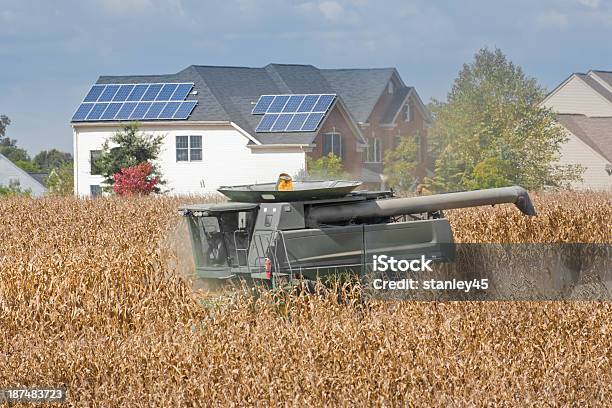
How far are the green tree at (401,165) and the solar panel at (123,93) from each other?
590 inches

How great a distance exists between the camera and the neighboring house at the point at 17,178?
76.6 meters

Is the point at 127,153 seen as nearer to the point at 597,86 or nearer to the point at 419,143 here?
the point at 419,143

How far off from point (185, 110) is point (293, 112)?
534 centimetres

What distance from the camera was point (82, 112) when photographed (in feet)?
176

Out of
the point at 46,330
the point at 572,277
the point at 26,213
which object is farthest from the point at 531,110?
the point at 46,330

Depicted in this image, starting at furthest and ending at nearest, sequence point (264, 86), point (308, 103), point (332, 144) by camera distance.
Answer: point (264, 86), point (332, 144), point (308, 103)

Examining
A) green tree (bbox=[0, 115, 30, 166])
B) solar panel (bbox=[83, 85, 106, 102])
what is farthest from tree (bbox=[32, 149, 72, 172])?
solar panel (bbox=[83, 85, 106, 102])

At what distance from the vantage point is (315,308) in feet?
34.2

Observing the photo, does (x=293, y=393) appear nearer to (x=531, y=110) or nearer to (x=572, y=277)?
(x=572, y=277)

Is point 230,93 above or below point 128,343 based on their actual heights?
above

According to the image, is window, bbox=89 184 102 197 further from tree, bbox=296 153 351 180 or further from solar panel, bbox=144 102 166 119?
tree, bbox=296 153 351 180

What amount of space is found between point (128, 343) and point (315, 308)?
1876 millimetres

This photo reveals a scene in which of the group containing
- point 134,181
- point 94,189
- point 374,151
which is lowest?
point 134,181

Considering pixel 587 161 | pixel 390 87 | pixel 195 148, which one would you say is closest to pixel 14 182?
pixel 195 148
